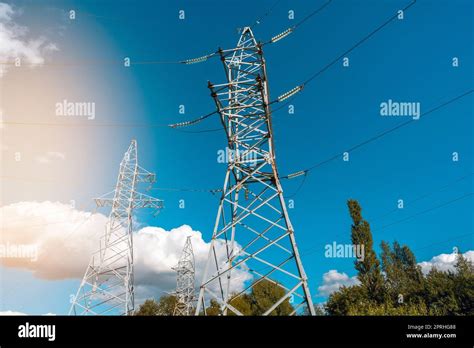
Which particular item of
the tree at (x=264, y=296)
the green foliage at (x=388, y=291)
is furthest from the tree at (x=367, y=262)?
the tree at (x=264, y=296)

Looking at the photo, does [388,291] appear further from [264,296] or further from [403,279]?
[264,296]

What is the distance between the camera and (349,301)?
31.2 meters

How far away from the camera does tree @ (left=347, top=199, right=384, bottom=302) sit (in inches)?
1256

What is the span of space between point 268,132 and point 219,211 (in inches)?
119

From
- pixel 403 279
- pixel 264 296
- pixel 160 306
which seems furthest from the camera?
pixel 160 306

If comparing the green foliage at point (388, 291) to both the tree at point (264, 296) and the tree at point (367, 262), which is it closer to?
the tree at point (367, 262)

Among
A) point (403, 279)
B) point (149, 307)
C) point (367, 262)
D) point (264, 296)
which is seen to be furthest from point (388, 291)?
point (149, 307)

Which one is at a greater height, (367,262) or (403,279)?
(367,262)

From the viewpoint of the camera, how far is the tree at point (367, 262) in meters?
31.9

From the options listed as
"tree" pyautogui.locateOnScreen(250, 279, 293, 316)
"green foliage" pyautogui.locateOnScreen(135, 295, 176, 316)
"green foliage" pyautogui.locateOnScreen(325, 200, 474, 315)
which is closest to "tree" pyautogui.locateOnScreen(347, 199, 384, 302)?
"green foliage" pyautogui.locateOnScreen(325, 200, 474, 315)

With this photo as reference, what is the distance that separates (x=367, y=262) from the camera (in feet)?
108
